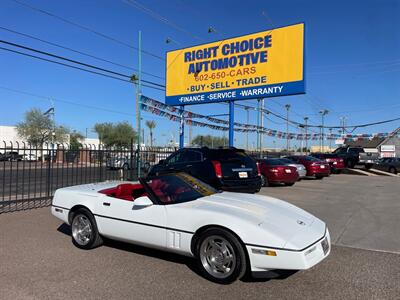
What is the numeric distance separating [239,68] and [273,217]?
11801 millimetres

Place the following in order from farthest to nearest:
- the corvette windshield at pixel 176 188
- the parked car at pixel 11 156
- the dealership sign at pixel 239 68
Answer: the dealership sign at pixel 239 68
the parked car at pixel 11 156
the corvette windshield at pixel 176 188

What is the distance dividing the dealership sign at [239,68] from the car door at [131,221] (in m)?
10.5

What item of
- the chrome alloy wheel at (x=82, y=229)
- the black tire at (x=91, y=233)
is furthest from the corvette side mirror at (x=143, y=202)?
the chrome alloy wheel at (x=82, y=229)

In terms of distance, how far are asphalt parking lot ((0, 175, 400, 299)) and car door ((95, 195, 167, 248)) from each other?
1.14ft

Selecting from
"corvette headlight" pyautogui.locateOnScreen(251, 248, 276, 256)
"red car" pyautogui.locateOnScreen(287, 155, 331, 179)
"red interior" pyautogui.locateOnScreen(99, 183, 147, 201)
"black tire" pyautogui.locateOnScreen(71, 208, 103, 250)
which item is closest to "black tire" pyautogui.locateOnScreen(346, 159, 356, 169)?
"red car" pyautogui.locateOnScreen(287, 155, 331, 179)

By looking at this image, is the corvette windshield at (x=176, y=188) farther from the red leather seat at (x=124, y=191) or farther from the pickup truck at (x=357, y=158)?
the pickup truck at (x=357, y=158)

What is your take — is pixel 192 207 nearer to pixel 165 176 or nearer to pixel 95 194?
pixel 165 176

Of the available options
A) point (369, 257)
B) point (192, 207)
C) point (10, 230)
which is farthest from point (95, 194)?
point (369, 257)

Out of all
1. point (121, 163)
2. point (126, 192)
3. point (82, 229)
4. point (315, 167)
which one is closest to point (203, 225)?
point (126, 192)

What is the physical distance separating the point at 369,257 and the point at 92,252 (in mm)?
4242

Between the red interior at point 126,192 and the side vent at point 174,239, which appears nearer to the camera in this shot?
the side vent at point 174,239

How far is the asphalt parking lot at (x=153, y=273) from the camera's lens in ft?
13.4

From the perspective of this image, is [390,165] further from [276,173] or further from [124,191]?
[124,191]

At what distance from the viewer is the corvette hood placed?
4.11 metres
